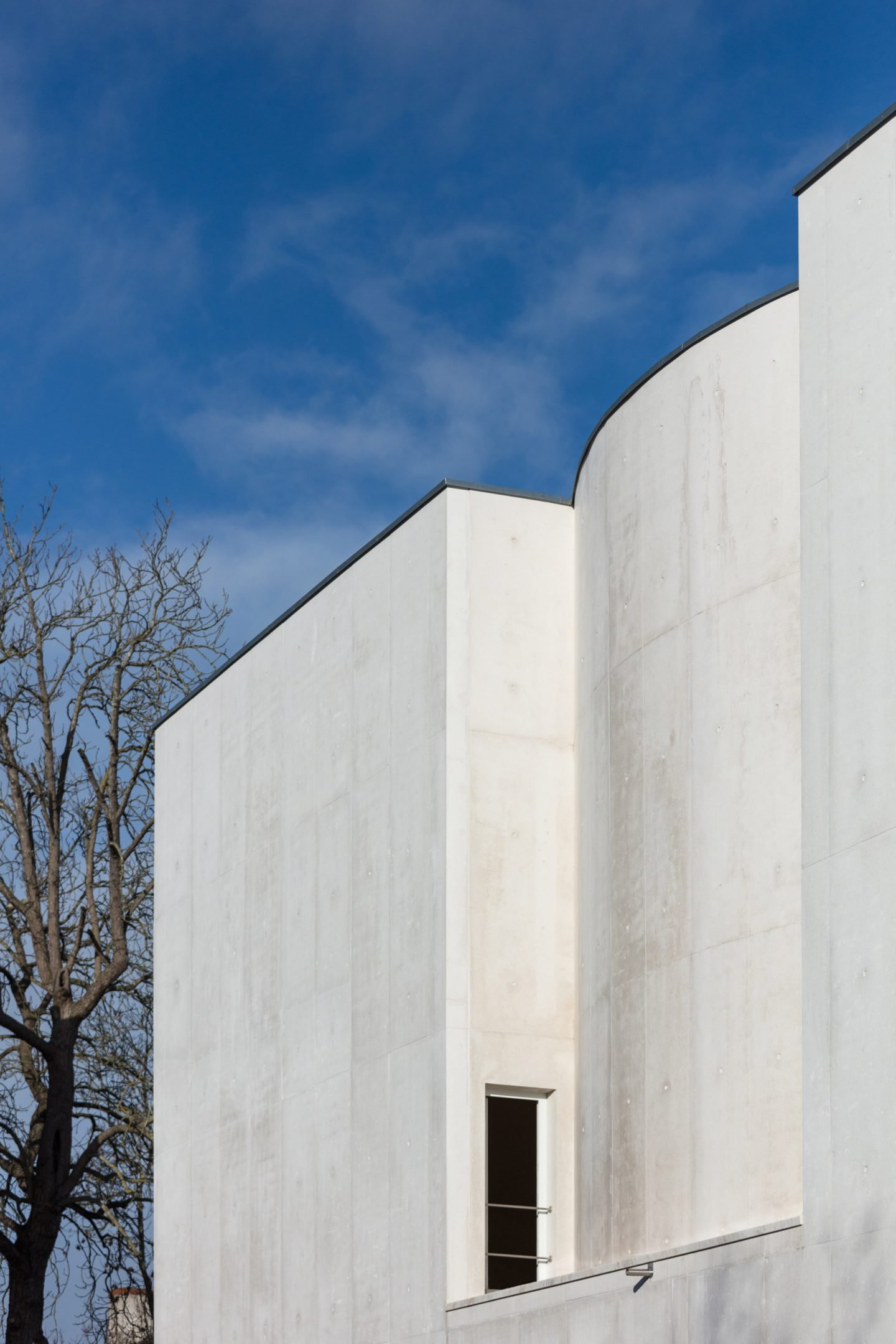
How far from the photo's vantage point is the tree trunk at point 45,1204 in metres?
25.3

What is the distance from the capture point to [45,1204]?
1010 inches

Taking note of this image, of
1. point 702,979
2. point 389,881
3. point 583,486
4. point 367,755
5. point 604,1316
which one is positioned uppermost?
point 583,486

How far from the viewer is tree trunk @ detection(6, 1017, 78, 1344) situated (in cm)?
2531

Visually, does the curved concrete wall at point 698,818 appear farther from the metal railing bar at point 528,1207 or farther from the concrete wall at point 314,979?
the concrete wall at point 314,979

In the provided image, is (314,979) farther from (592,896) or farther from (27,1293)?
(27,1293)

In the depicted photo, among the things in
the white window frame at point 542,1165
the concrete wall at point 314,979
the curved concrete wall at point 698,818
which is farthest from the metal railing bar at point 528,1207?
the concrete wall at point 314,979

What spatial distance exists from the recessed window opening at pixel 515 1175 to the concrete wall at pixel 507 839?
13 cm

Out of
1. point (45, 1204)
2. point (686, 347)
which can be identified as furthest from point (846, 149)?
point (45, 1204)

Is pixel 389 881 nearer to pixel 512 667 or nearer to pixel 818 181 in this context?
pixel 512 667

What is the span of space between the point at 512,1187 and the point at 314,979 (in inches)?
117

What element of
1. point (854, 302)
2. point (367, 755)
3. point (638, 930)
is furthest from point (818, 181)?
point (367, 755)

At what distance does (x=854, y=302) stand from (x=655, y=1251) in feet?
19.0

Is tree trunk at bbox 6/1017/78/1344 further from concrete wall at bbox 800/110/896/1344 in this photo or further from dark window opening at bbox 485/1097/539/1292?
concrete wall at bbox 800/110/896/1344

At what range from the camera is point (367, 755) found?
15.8 metres
